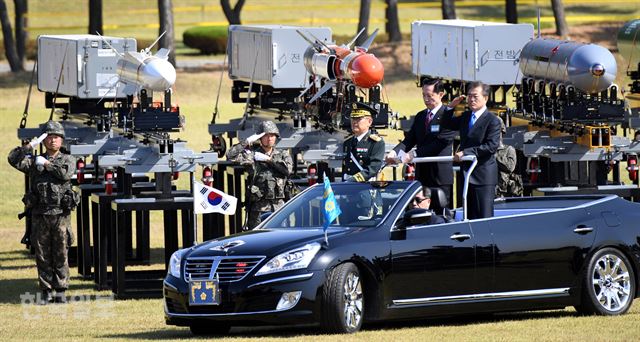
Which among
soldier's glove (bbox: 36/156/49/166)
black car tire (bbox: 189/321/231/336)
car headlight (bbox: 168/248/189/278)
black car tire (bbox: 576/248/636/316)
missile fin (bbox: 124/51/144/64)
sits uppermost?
missile fin (bbox: 124/51/144/64)

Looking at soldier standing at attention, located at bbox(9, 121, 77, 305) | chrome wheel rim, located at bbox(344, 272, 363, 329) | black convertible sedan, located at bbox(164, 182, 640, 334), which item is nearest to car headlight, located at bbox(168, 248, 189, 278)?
black convertible sedan, located at bbox(164, 182, 640, 334)

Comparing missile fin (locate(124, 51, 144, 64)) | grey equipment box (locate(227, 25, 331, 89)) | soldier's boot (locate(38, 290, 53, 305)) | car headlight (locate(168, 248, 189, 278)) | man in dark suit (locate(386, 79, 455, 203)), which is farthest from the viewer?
grey equipment box (locate(227, 25, 331, 89))

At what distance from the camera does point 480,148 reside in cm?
1652

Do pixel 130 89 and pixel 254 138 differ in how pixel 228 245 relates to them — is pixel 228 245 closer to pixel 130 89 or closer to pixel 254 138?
pixel 254 138

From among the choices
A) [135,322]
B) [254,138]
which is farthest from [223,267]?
[254,138]

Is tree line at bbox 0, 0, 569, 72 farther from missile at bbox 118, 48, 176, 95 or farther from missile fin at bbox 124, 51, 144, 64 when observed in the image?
missile at bbox 118, 48, 176, 95

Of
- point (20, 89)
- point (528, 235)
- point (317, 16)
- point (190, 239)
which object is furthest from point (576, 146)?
point (317, 16)

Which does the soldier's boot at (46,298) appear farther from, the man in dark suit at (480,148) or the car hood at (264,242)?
the man in dark suit at (480,148)

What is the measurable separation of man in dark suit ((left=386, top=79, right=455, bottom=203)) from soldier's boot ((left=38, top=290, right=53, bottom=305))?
179 inches

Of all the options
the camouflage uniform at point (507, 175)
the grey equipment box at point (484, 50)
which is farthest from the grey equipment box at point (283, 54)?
→ the camouflage uniform at point (507, 175)

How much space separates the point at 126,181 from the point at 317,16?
58.7 meters

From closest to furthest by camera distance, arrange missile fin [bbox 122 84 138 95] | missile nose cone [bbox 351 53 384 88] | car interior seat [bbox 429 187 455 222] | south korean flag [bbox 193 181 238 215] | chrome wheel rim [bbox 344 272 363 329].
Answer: chrome wheel rim [bbox 344 272 363 329] → car interior seat [bbox 429 187 455 222] → south korean flag [bbox 193 181 238 215] → missile nose cone [bbox 351 53 384 88] → missile fin [bbox 122 84 138 95]

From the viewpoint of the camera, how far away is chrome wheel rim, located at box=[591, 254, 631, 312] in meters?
16.1

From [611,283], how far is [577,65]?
23.6 ft
